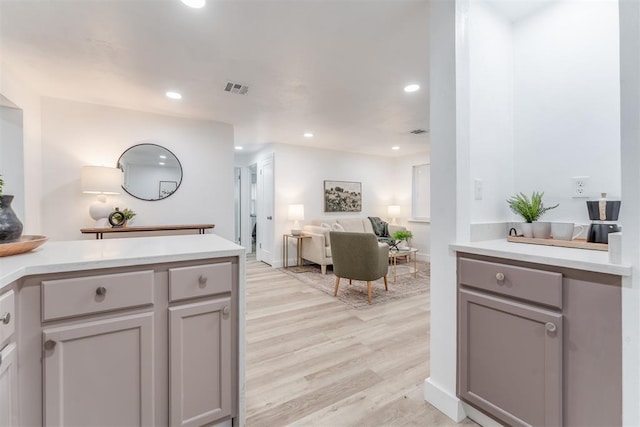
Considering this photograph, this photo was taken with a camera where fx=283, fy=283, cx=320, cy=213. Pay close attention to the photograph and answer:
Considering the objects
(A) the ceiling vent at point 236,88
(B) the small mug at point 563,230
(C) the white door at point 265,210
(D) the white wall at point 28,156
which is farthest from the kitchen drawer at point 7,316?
(C) the white door at point 265,210

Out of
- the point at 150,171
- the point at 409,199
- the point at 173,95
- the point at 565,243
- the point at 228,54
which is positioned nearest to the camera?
the point at 565,243

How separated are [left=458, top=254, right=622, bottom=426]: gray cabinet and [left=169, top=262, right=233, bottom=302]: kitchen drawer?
46.4 inches

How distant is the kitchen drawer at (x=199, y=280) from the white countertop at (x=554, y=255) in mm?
1158

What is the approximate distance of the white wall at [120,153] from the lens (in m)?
3.20

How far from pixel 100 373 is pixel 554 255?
6.19 feet

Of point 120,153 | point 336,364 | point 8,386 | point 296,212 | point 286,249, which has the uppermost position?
point 120,153

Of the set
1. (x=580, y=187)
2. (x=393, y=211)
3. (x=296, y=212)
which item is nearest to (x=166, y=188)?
(x=296, y=212)

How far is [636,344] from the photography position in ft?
→ 3.14

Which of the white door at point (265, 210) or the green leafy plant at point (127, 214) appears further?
the white door at point (265, 210)

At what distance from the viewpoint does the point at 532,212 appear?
63.3 inches

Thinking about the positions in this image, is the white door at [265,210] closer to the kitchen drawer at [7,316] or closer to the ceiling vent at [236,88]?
the ceiling vent at [236,88]

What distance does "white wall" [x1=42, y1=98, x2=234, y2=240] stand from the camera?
126 inches

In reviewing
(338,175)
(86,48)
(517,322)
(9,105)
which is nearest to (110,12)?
(86,48)

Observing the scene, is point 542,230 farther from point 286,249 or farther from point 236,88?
point 286,249
